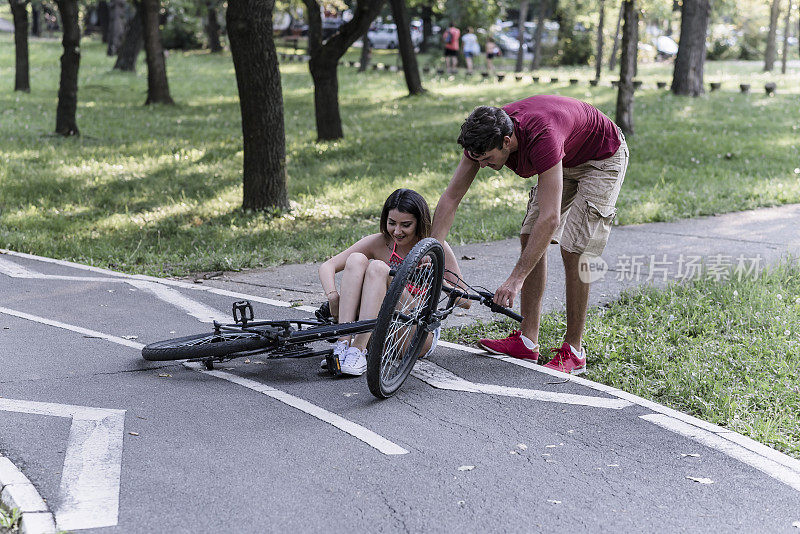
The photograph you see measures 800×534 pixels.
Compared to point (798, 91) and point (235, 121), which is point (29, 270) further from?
point (798, 91)

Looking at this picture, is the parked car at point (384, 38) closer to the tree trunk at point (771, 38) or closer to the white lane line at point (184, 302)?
the tree trunk at point (771, 38)

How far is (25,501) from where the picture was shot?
3.34m

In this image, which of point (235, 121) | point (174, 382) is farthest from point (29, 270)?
point (235, 121)

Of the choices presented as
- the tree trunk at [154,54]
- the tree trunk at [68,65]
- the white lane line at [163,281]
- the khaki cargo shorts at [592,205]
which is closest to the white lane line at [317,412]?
the white lane line at [163,281]

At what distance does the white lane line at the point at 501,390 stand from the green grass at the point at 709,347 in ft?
1.21

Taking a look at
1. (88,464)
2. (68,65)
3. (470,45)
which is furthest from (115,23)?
(88,464)

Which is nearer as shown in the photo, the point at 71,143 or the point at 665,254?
the point at 665,254

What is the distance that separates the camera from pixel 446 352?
5633mm

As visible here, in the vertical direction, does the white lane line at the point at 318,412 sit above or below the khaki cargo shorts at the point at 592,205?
below

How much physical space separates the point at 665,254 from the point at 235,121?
11.8m

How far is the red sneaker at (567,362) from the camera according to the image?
17.5 feet

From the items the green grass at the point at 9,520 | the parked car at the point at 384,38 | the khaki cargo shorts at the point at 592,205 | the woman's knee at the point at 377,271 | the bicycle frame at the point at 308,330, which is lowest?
the green grass at the point at 9,520

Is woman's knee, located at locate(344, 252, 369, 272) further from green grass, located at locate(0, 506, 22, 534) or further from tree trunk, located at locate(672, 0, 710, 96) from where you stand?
tree trunk, located at locate(672, 0, 710, 96)

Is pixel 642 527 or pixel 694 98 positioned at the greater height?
pixel 694 98
